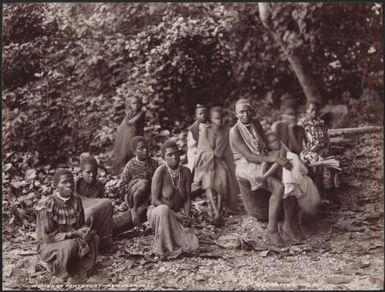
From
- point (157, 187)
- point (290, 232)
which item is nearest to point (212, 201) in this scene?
point (157, 187)

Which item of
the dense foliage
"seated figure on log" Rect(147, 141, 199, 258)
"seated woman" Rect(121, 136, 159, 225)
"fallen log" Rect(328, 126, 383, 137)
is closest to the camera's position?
"seated figure on log" Rect(147, 141, 199, 258)

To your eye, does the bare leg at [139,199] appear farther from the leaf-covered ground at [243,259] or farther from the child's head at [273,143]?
the child's head at [273,143]

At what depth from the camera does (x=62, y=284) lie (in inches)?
172

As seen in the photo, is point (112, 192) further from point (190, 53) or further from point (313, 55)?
point (313, 55)

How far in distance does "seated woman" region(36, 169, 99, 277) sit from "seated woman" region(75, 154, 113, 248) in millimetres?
192

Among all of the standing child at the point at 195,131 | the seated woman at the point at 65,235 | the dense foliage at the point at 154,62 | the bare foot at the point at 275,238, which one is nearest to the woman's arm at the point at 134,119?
the dense foliage at the point at 154,62

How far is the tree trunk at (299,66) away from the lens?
5816mm

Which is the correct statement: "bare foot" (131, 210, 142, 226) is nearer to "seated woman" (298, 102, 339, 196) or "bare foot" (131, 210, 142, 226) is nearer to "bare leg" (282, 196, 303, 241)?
"bare leg" (282, 196, 303, 241)

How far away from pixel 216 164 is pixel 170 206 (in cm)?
75

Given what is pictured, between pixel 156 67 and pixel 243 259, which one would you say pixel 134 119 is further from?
pixel 243 259

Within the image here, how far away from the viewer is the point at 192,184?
17.2ft

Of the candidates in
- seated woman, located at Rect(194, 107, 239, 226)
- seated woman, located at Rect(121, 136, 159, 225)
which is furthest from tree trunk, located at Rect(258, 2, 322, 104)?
seated woman, located at Rect(121, 136, 159, 225)

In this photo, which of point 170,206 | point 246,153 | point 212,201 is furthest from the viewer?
point 212,201

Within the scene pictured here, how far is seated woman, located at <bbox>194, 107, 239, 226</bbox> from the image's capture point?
5238 mm
